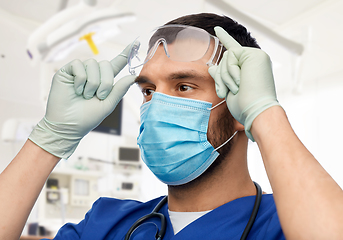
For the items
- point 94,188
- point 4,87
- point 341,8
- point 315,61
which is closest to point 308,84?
point 315,61

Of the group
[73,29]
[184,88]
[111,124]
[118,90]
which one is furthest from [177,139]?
[111,124]

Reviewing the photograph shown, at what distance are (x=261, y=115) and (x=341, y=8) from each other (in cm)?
282

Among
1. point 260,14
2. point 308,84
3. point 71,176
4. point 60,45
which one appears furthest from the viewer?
point 308,84

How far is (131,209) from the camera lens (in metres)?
1.25

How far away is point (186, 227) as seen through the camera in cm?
104

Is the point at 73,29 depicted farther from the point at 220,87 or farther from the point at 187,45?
the point at 220,87

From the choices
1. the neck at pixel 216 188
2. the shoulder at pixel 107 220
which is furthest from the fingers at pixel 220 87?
the shoulder at pixel 107 220

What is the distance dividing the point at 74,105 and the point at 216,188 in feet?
1.87

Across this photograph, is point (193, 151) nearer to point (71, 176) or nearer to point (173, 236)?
point (173, 236)

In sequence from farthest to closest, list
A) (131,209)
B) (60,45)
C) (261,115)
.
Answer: (60,45) < (131,209) < (261,115)

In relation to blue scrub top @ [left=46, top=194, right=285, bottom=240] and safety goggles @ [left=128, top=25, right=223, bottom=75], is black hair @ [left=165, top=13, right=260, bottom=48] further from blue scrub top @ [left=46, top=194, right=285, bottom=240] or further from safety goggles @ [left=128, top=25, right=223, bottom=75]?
blue scrub top @ [left=46, top=194, right=285, bottom=240]

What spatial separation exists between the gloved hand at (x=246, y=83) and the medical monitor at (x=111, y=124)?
2721 millimetres

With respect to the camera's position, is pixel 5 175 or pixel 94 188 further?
pixel 94 188

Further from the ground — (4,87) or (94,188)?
(4,87)
